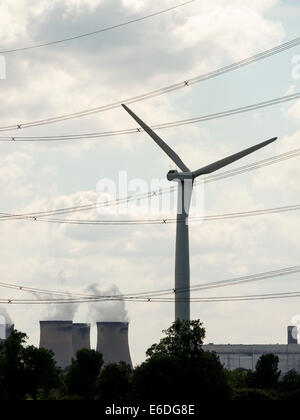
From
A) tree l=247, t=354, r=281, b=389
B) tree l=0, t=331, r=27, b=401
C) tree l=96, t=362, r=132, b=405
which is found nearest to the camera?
tree l=0, t=331, r=27, b=401

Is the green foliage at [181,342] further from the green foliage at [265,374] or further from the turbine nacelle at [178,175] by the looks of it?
the green foliage at [265,374]

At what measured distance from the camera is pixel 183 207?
461ft

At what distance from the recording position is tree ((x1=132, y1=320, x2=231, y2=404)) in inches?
4166

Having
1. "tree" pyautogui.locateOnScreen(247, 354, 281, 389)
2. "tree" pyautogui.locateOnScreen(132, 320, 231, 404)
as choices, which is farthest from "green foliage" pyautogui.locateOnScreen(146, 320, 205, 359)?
"tree" pyautogui.locateOnScreen(247, 354, 281, 389)

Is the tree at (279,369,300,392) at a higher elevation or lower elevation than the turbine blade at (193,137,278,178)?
lower

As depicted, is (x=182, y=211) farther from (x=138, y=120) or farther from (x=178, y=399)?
(x=178, y=399)

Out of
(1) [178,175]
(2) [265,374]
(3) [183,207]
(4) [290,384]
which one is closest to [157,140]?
(1) [178,175]

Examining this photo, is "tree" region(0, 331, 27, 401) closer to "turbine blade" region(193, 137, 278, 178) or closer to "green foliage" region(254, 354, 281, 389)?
"turbine blade" region(193, 137, 278, 178)

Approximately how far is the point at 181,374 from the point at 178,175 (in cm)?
3984

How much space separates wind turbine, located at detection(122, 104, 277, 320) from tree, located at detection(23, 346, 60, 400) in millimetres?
24232

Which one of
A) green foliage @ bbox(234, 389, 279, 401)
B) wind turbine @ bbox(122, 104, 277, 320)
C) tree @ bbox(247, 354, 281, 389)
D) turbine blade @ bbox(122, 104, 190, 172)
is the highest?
turbine blade @ bbox(122, 104, 190, 172)

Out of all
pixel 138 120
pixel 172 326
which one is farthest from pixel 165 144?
pixel 172 326

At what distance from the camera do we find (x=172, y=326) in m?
117

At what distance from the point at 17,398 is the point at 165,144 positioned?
4383cm
